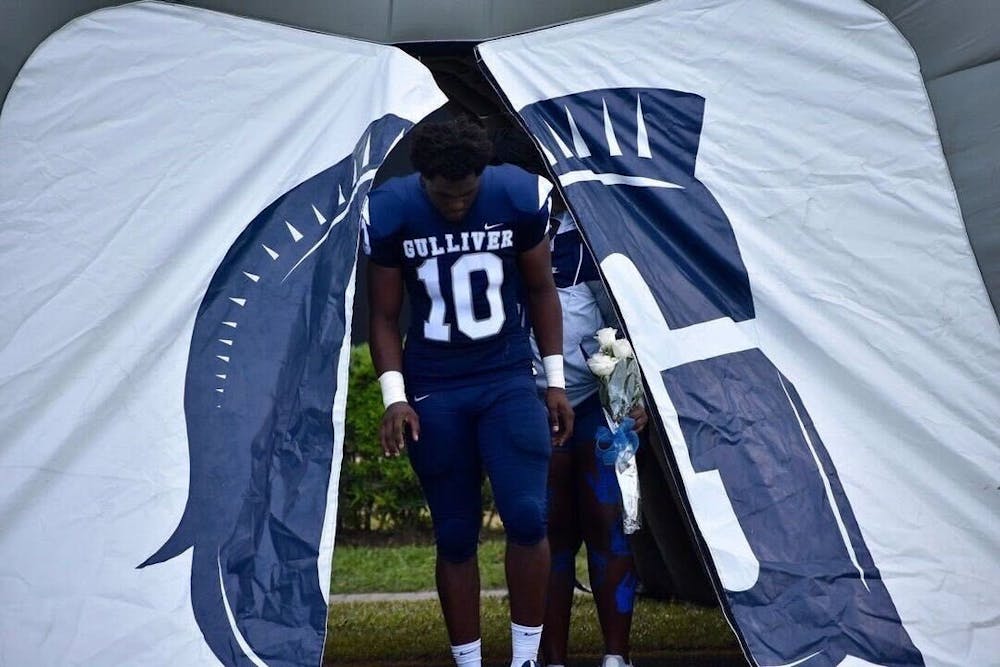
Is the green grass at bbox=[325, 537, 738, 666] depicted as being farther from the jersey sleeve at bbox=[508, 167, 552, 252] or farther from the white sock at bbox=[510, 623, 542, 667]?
the jersey sleeve at bbox=[508, 167, 552, 252]

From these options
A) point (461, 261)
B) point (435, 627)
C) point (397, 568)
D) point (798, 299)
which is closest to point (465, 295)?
point (461, 261)

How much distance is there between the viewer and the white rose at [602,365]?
4.31 metres

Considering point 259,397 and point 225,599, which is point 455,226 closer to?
point 259,397

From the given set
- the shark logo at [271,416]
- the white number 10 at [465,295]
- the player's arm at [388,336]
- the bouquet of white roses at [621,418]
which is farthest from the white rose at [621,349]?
the shark logo at [271,416]

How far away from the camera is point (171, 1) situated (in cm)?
426

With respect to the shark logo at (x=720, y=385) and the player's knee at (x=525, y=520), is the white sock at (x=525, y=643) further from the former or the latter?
the shark logo at (x=720, y=385)

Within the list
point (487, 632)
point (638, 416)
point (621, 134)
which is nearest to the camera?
point (621, 134)

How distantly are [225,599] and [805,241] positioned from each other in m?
1.86

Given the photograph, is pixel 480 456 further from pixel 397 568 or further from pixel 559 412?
pixel 397 568

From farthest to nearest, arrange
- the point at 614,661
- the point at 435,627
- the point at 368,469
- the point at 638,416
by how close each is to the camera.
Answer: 1. the point at 368,469
2. the point at 435,627
3. the point at 638,416
4. the point at 614,661

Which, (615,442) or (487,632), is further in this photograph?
(487,632)

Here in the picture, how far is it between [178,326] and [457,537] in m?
0.94

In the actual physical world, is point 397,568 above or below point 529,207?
below

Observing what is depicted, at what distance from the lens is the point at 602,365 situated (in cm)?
431
